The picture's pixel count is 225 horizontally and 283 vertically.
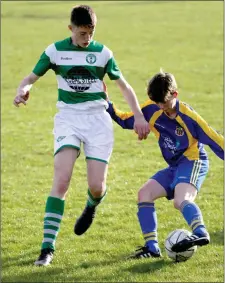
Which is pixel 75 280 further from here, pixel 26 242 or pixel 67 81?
pixel 67 81

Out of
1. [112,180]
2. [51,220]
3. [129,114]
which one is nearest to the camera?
[51,220]

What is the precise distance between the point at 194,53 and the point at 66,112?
17195 mm

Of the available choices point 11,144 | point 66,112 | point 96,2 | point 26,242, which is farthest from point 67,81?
point 96,2

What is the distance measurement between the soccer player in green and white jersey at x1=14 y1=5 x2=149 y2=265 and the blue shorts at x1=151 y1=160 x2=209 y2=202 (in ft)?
1.59

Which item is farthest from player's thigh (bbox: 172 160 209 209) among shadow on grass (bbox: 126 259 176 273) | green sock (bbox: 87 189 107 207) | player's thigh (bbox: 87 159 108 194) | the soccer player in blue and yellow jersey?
green sock (bbox: 87 189 107 207)

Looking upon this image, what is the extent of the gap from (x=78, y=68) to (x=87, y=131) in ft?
1.79

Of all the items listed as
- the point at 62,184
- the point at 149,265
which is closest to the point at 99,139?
the point at 62,184

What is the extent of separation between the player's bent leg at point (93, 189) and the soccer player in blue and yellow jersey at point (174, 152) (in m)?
0.37

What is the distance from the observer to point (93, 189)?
6.70 meters

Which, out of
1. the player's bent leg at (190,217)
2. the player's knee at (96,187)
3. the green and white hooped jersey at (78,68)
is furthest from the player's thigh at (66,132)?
the player's bent leg at (190,217)

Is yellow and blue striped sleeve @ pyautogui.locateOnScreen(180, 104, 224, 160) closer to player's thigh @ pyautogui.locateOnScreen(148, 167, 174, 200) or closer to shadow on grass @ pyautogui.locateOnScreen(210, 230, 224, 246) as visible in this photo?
player's thigh @ pyautogui.locateOnScreen(148, 167, 174, 200)

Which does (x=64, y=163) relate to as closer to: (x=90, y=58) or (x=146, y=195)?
(x=146, y=195)

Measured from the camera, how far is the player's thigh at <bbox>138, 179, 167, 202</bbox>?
6.64 m

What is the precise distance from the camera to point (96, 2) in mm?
45875
